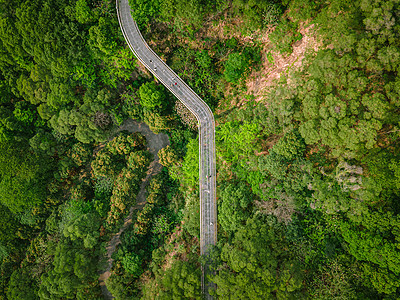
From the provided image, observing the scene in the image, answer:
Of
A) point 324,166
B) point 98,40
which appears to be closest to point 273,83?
point 324,166

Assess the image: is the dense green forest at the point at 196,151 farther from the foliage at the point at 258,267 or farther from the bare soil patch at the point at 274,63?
the bare soil patch at the point at 274,63

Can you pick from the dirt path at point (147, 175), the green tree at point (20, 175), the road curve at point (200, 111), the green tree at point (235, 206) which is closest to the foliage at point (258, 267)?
the green tree at point (235, 206)

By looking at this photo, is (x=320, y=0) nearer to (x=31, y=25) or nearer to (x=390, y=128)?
(x=390, y=128)

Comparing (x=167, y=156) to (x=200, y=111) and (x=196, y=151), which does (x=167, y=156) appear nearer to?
(x=196, y=151)

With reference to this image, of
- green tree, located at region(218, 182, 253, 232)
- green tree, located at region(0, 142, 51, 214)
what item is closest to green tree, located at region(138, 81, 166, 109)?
green tree, located at region(218, 182, 253, 232)

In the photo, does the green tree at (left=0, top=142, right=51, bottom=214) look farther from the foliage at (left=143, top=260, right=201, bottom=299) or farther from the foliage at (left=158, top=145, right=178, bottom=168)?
the foliage at (left=143, top=260, right=201, bottom=299)

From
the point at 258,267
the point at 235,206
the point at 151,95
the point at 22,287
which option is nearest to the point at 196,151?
the point at 235,206
